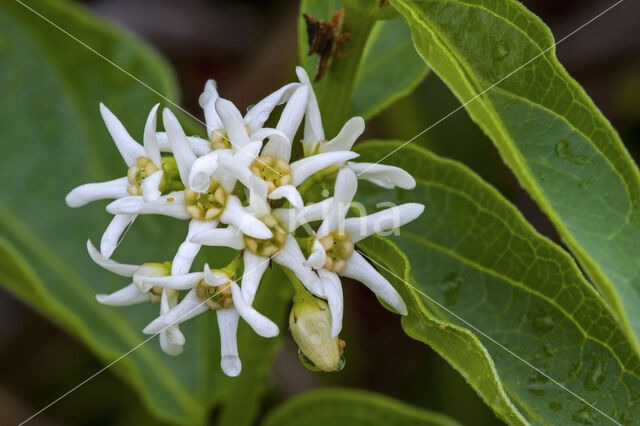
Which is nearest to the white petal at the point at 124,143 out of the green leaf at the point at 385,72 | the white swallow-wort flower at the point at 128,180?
the white swallow-wort flower at the point at 128,180

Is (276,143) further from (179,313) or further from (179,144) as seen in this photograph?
(179,313)

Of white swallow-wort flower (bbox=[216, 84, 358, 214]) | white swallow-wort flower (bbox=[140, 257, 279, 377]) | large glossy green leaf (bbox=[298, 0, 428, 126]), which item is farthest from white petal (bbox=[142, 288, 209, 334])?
large glossy green leaf (bbox=[298, 0, 428, 126])

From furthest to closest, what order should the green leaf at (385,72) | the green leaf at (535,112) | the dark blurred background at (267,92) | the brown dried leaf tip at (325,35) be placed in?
the dark blurred background at (267,92)
the green leaf at (385,72)
the brown dried leaf tip at (325,35)
the green leaf at (535,112)

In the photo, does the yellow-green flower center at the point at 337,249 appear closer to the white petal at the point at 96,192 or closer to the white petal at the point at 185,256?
the white petal at the point at 185,256

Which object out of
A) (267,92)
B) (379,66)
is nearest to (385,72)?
(379,66)

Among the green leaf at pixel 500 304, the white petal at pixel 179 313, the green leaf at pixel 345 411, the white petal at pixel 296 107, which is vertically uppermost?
the white petal at pixel 296 107

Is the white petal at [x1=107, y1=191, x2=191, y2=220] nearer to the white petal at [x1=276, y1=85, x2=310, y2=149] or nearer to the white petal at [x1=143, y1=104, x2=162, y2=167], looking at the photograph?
the white petal at [x1=143, y1=104, x2=162, y2=167]
